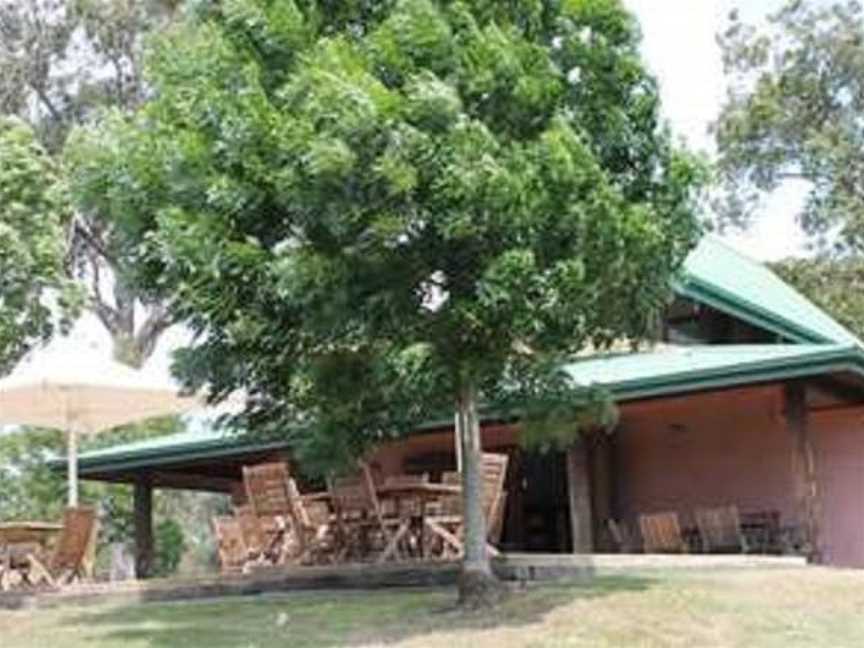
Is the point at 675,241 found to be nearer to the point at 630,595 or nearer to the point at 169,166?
the point at 630,595

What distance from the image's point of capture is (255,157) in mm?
10547

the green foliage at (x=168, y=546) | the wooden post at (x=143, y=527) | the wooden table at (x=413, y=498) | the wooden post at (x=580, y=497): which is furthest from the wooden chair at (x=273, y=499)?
the green foliage at (x=168, y=546)

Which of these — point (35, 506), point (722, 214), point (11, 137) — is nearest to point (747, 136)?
point (722, 214)

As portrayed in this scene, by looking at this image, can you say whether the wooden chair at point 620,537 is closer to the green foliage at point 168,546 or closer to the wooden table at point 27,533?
the wooden table at point 27,533

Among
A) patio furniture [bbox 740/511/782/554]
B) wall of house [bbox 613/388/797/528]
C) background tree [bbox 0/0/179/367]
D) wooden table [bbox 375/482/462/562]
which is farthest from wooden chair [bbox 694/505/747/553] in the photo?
background tree [bbox 0/0/179/367]

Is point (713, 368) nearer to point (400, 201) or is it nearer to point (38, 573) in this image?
point (400, 201)

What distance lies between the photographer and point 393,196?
9781 mm

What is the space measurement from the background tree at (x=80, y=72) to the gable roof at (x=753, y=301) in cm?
1638

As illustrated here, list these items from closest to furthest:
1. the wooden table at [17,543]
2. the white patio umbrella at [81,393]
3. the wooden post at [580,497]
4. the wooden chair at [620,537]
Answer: the wooden table at [17,543] → the white patio umbrella at [81,393] → the wooden post at [580,497] → the wooden chair at [620,537]

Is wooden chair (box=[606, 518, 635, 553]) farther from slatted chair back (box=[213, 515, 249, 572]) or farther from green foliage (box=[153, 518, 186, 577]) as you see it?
green foliage (box=[153, 518, 186, 577])

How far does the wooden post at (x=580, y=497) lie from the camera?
16859 mm

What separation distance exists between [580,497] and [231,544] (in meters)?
4.29

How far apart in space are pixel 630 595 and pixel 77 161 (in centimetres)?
550

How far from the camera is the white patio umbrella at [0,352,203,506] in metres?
15.3
